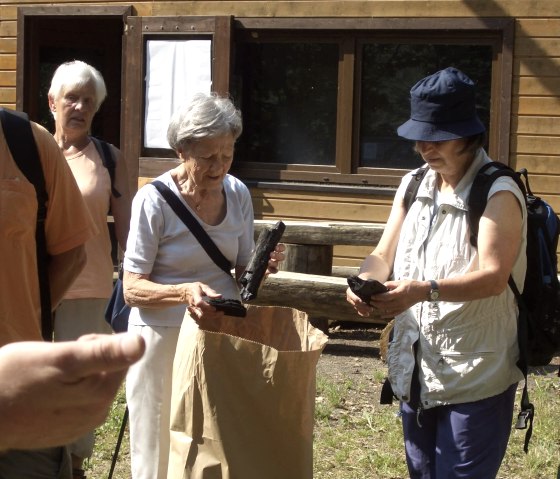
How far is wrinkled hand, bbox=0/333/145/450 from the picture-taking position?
1.33m

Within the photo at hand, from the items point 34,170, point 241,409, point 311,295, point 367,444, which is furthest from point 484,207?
point 311,295

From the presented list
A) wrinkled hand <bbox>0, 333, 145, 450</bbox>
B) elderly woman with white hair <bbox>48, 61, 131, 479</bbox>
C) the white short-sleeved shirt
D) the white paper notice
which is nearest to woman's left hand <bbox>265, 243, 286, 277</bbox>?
the white short-sleeved shirt

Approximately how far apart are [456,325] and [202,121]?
3.53ft

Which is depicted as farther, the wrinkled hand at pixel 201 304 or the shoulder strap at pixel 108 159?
the shoulder strap at pixel 108 159

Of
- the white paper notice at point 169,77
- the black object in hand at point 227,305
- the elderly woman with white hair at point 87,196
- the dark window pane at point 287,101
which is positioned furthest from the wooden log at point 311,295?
the black object in hand at point 227,305

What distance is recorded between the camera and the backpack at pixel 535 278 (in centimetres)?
321

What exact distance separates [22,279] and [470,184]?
1.38 m

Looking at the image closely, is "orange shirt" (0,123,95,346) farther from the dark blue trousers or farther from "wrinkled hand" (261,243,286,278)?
the dark blue trousers

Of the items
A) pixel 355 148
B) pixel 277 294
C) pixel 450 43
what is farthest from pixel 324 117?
pixel 277 294

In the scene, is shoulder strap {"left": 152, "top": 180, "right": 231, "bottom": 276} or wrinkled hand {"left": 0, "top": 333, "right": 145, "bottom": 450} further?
shoulder strap {"left": 152, "top": 180, "right": 231, "bottom": 276}

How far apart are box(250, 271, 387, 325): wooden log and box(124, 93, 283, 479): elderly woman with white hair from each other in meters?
3.43

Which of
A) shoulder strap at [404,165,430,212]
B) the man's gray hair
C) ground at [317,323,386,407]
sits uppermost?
the man's gray hair

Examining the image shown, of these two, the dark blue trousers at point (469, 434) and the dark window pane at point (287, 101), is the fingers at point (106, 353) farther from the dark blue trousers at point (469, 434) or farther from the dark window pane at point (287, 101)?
the dark window pane at point (287, 101)

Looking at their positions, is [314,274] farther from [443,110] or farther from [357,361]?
[443,110]
